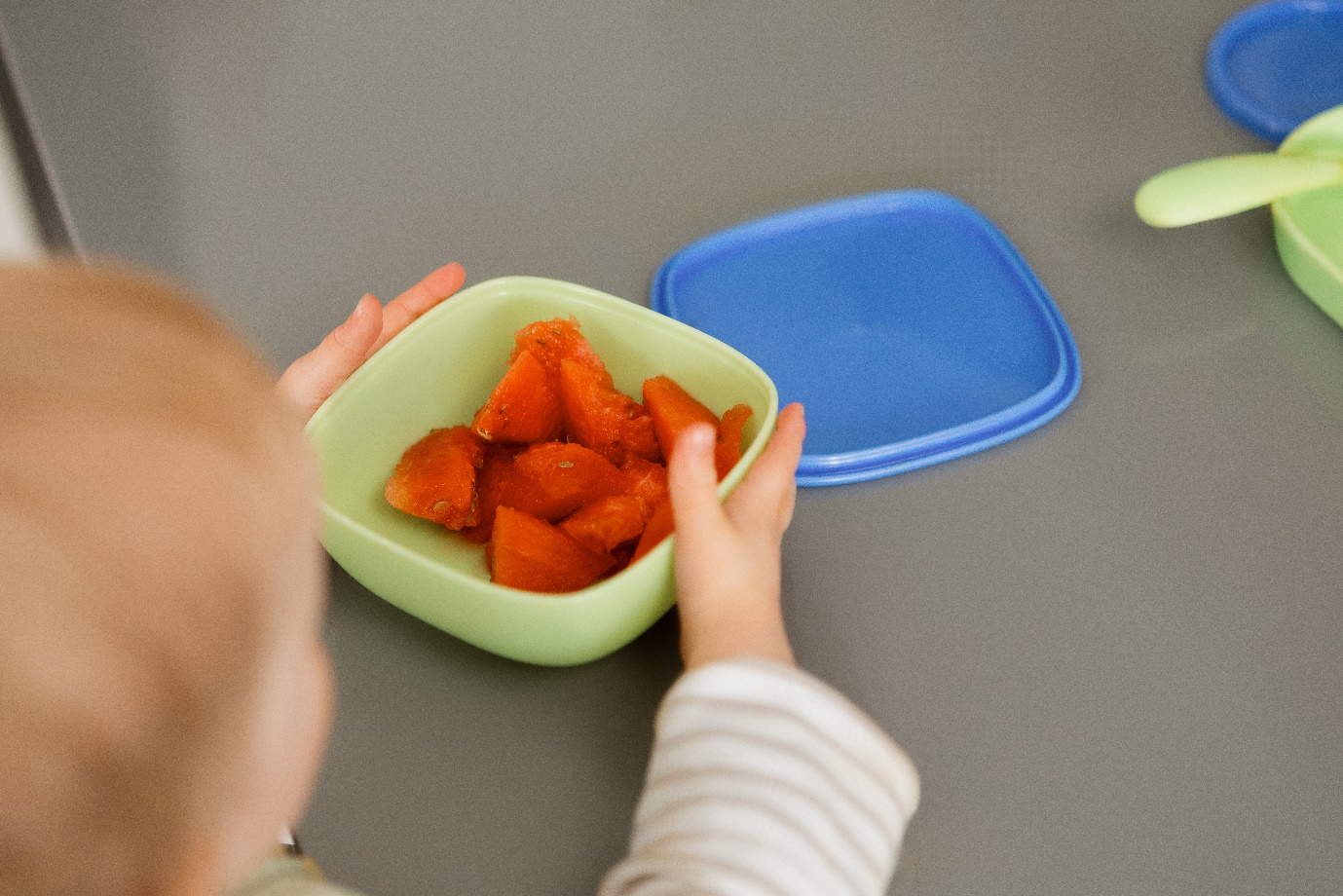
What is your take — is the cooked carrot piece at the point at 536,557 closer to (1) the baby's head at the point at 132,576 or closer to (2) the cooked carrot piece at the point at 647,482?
(2) the cooked carrot piece at the point at 647,482

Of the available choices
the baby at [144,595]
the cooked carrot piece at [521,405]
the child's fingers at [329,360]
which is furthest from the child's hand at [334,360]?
the baby at [144,595]

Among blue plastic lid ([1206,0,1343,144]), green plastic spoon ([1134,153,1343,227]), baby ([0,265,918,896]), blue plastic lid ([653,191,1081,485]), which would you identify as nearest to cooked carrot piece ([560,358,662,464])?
blue plastic lid ([653,191,1081,485])

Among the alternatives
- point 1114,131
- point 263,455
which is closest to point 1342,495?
point 1114,131

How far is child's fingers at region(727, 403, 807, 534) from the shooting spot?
1.98 feet

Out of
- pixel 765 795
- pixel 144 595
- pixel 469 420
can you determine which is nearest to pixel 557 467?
pixel 469 420

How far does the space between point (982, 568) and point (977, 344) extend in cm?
20

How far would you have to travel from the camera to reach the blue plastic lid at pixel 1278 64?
94 centimetres

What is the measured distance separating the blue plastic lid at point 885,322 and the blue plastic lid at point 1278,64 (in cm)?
31

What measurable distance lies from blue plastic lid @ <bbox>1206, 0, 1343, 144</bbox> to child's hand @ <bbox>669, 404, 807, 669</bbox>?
26.2 inches

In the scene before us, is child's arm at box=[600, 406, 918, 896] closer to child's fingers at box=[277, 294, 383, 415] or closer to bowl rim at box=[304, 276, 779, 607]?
bowl rim at box=[304, 276, 779, 607]

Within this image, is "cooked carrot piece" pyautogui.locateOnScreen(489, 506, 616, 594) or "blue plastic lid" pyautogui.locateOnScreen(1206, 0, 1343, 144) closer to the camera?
"cooked carrot piece" pyautogui.locateOnScreen(489, 506, 616, 594)

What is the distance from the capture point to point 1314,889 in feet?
1.74

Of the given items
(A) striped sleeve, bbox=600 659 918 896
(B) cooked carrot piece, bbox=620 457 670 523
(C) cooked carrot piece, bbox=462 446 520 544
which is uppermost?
(B) cooked carrot piece, bbox=620 457 670 523

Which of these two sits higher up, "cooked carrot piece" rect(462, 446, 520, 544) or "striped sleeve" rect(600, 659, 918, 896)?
"cooked carrot piece" rect(462, 446, 520, 544)
